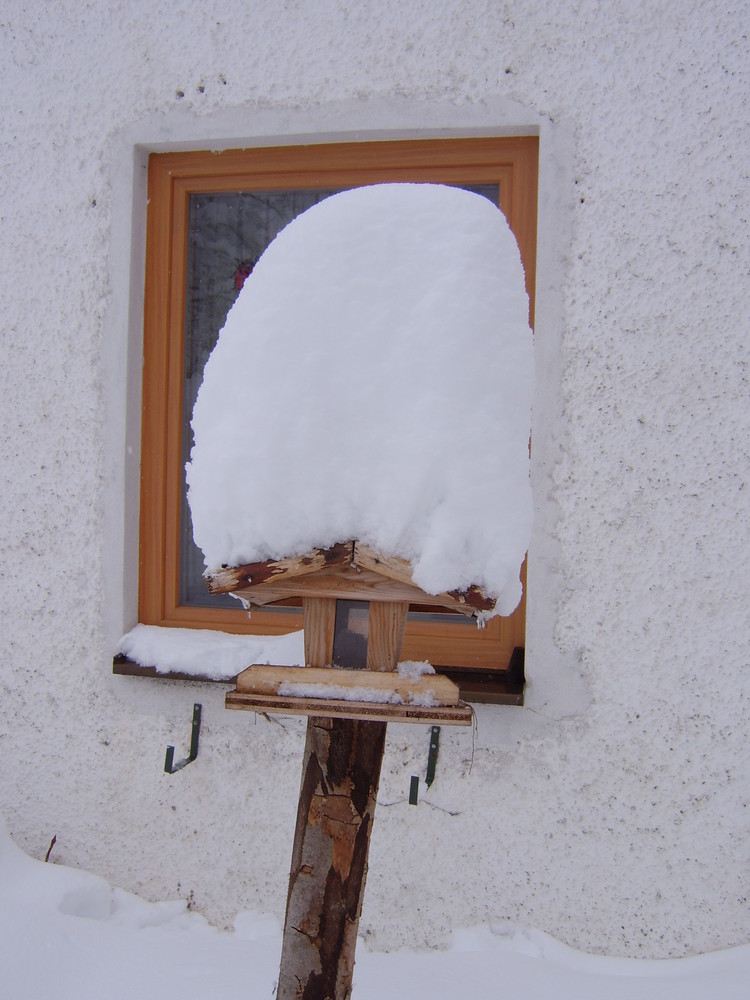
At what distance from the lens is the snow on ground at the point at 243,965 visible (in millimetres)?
1942

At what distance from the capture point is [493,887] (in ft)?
7.02

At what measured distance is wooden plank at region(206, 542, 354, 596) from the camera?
41.3 inches

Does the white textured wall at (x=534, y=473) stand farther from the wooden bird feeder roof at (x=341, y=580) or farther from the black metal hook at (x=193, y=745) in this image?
the wooden bird feeder roof at (x=341, y=580)

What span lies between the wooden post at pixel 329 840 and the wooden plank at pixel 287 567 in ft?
0.40

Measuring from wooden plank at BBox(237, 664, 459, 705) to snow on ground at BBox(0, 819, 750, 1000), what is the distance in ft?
4.53

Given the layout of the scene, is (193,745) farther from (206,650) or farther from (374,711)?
(374,711)

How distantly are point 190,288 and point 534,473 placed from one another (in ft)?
4.58

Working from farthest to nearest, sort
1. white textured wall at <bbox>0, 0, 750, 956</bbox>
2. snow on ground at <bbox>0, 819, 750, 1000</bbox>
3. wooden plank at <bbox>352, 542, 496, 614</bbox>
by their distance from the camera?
white textured wall at <bbox>0, 0, 750, 956</bbox>, snow on ground at <bbox>0, 819, 750, 1000</bbox>, wooden plank at <bbox>352, 542, 496, 614</bbox>

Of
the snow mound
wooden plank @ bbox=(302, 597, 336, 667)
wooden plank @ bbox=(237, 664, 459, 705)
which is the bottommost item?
the snow mound

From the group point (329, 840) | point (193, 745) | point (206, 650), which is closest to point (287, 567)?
point (329, 840)

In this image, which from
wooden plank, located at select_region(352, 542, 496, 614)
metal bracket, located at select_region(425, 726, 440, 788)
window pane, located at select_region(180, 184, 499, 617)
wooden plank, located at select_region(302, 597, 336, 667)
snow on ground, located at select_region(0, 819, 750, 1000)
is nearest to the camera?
wooden plank, located at select_region(352, 542, 496, 614)

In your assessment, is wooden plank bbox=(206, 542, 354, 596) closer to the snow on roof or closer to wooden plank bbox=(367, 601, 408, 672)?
the snow on roof

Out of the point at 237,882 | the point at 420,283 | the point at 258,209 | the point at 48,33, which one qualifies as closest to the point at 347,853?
the point at 420,283

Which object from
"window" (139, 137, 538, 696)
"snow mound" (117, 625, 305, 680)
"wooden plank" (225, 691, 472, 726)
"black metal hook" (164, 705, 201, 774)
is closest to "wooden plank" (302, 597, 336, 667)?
"wooden plank" (225, 691, 472, 726)
